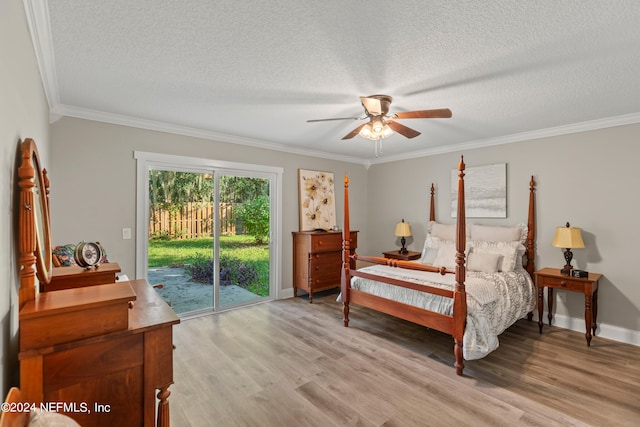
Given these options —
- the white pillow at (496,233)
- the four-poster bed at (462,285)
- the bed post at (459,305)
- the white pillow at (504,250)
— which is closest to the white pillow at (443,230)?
the four-poster bed at (462,285)

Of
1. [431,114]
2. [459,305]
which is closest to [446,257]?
[459,305]

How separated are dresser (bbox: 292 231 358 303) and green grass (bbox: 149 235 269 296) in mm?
485

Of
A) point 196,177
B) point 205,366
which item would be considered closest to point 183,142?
point 196,177

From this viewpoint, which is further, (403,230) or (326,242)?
(403,230)

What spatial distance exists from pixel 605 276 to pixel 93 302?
4624 millimetres

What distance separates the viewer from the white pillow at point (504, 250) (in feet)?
11.9

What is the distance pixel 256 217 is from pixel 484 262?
3.09 m

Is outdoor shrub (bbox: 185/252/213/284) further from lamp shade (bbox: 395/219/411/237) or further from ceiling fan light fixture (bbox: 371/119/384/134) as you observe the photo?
lamp shade (bbox: 395/219/411/237)

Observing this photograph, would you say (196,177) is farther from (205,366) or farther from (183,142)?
(205,366)

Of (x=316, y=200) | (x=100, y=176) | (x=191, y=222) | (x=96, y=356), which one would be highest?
(x=100, y=176)

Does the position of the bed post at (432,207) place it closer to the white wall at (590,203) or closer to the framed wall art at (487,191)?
the framed wall art at (487,191)

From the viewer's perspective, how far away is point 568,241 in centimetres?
329

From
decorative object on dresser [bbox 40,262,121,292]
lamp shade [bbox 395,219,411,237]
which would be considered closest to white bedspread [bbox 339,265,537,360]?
lamp shade [bbox 395,219,411,237]

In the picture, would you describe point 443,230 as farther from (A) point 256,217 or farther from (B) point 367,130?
(A) point 256,217
